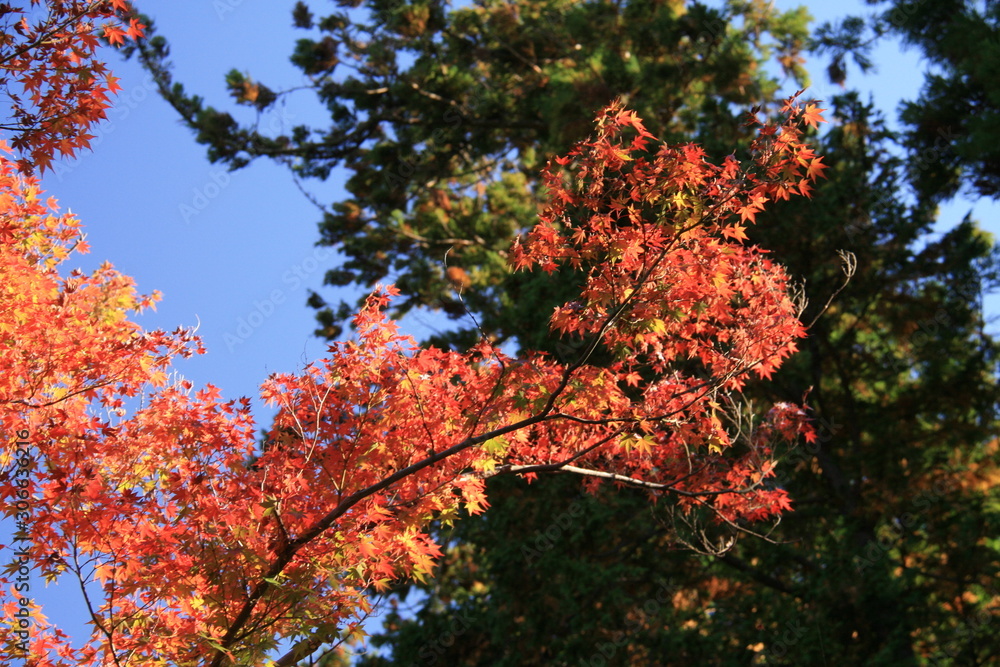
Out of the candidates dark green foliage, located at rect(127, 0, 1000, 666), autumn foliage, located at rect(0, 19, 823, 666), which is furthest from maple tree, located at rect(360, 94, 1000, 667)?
autumn foliage, located at rect(0, 19, 823, 666)

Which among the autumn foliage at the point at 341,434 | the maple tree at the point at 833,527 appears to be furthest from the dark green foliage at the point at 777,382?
the autumn foliage at the point at 341,434

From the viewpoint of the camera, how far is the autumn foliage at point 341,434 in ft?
15.5

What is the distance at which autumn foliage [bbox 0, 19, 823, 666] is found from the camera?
4.73 metres

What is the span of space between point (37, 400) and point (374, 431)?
2.28 m

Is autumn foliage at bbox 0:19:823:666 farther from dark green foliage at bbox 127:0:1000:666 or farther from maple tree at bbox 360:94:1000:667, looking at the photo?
maple tree at bbox 360:94:1000:667

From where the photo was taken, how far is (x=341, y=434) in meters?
5.14

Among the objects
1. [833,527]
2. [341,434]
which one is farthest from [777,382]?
[341,434]

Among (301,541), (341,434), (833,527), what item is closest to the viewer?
(301,541)

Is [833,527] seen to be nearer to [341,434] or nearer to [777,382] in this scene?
[777,382]

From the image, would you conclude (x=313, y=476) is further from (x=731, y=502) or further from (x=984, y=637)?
(x=984, y=637)

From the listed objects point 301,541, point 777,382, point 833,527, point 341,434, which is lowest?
point 301,541

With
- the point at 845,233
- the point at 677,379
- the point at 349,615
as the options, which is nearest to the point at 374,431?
the point at 349,615

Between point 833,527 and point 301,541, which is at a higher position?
point 833,527

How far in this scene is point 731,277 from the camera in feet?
18.9
